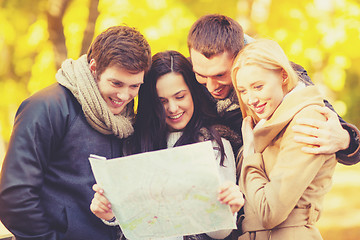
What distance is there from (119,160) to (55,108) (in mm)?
730

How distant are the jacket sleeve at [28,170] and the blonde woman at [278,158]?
1075 millimetres

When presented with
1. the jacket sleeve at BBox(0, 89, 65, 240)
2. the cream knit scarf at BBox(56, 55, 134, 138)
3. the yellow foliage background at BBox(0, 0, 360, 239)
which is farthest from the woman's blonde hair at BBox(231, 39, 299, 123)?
the yellow foliage background at BBox(0, 0, 360, 239)

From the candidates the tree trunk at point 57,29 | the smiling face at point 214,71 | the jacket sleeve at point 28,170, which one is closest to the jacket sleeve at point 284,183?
the smiling face at point 214,71

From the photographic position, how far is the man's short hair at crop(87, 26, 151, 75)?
2695mm

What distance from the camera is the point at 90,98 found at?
2.66 metres

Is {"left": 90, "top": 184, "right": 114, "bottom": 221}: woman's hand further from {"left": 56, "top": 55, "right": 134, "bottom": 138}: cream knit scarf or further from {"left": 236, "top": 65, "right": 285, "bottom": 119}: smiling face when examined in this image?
{"left": 236, "top": 65, "right": 285, "bottom": 119}: smiling face

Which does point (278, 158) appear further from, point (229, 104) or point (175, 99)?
point (175, 99)

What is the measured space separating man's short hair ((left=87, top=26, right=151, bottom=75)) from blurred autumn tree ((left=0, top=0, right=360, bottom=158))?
348 centimetres

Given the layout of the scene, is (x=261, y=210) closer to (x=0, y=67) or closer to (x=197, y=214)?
(x=197, y=214)

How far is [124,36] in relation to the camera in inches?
109

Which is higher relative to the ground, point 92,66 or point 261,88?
point 92,66

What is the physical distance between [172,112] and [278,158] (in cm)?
91

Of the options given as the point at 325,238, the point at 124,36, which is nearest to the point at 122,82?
the point at 124,36

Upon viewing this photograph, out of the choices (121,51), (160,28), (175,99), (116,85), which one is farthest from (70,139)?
(160,28)
